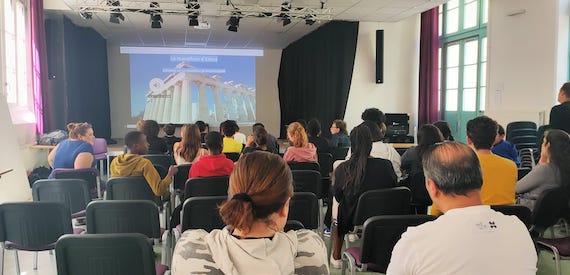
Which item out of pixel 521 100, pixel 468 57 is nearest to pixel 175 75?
pixel 468 57

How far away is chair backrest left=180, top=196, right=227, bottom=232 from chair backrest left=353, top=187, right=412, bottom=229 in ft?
3.03

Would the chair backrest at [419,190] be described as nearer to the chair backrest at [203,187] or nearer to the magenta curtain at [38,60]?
the chair backrest at [203,187]

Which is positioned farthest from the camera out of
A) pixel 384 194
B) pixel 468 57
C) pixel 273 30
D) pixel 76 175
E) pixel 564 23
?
pixel 273 30

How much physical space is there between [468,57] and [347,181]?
7.09 metres

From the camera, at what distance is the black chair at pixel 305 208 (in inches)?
112

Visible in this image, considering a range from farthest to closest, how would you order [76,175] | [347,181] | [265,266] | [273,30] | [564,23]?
[273,30] < [564,23] < [76,175] < [347,181] < [265,266]

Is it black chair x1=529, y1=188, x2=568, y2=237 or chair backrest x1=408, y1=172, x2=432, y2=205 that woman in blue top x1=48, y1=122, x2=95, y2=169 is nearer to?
chair backrest x1=408, y1=172, x2=432, y2=205

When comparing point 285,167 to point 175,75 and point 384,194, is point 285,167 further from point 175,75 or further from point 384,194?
point 175,75

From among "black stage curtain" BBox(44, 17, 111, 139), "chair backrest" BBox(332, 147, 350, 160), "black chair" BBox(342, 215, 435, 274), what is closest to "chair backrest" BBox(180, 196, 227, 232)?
"black chair" BBox(342, 215, 435, 274)

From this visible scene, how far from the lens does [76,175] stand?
3984 mm

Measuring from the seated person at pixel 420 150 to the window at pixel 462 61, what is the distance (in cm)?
548

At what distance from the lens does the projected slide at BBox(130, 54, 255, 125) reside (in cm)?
1174

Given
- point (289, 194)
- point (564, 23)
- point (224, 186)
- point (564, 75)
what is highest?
point (564, 23)

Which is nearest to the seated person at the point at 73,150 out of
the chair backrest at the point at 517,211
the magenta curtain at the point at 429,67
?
the chair backrest at the point at 517,211
